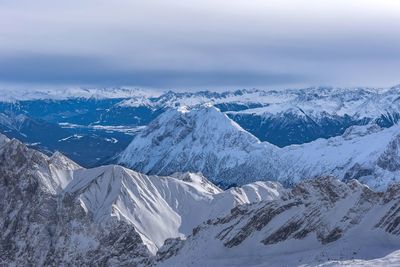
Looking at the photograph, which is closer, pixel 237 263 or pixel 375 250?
pixel 375 250

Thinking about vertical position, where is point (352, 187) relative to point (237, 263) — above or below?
above

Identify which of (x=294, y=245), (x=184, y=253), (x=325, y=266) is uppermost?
(x=325, y=266)

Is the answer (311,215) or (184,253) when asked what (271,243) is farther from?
(184,253)

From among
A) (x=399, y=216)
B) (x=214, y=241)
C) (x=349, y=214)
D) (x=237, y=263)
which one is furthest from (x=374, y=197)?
(x=214, y=241)

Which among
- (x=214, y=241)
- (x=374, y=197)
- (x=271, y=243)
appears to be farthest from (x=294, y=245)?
(x=214, y=241)

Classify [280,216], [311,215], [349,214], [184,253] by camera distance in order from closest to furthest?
[349,214] < [311,215] < [280,216] < [184,253]

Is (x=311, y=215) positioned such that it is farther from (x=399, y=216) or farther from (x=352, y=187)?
(x=399, y=216)

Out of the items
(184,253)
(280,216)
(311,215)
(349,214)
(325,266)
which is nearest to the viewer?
(325,266)
